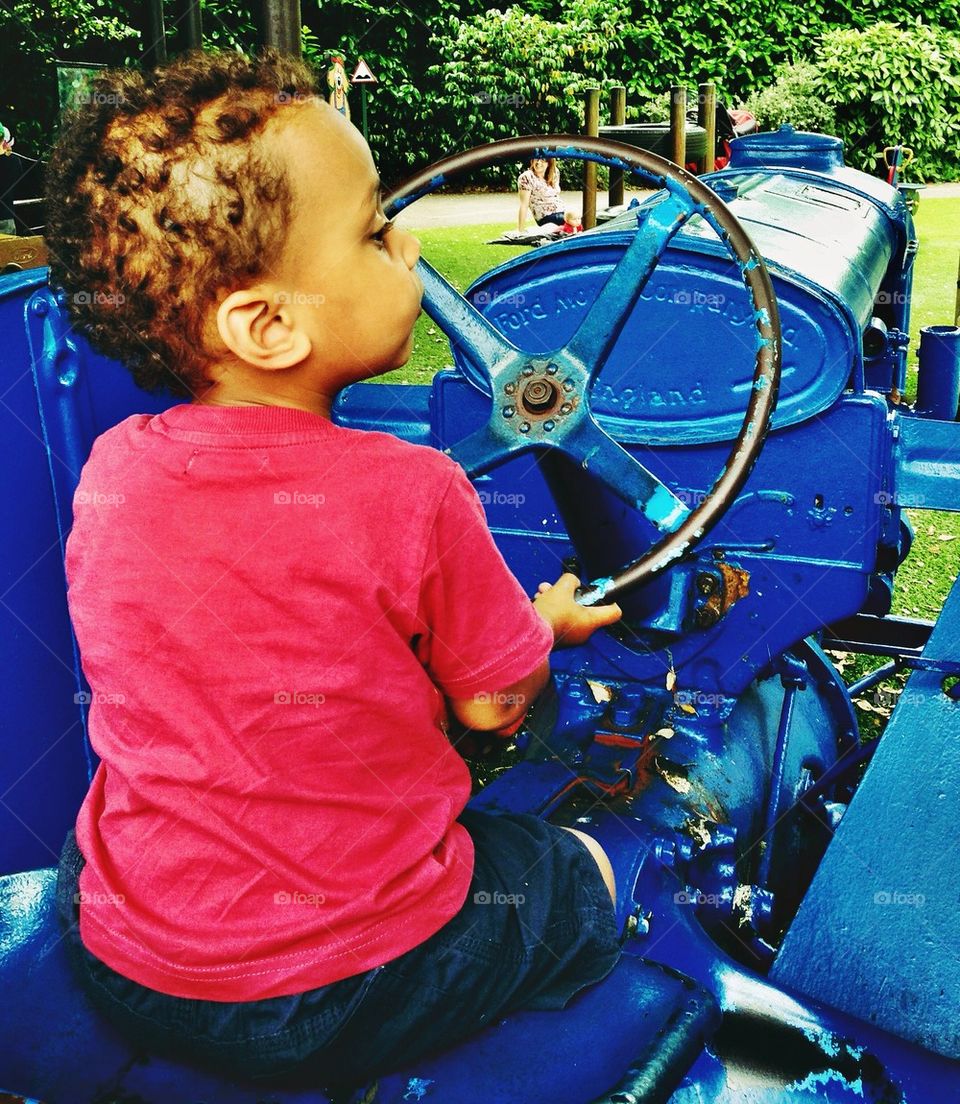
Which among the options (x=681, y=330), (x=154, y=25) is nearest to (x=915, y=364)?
(x=154, y=25)

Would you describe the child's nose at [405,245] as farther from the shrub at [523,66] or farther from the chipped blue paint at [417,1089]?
the shrub at [523,66]

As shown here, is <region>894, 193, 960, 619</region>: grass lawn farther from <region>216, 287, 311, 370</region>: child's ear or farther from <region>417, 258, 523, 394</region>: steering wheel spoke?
<region>216, 287, 311, 370</region>: child's ear

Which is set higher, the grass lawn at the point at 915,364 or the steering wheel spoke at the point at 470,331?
the steering wheel spoke at the point at 470,331

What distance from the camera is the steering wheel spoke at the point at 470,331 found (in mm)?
1735

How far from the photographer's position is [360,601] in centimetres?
105

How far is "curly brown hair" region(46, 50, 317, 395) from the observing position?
3.33 ft

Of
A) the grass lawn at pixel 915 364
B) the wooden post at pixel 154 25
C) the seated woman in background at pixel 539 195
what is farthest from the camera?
the seated woman in background at pixel 539 195

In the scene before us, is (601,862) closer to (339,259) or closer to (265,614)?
(265,614)

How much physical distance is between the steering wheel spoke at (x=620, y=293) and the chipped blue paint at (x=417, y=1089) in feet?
3.16

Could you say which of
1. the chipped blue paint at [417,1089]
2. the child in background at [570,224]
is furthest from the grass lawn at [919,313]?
the chipped blue paint at [417,1089]

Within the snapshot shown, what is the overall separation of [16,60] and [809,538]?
9.79 meters

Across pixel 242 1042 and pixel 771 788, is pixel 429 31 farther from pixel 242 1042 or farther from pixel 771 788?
pixel 242 1042

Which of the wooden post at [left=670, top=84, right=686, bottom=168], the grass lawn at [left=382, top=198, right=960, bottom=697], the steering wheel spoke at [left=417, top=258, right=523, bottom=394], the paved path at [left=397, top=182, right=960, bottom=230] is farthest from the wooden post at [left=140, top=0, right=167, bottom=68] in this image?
the paved path at [left=397, top=182, right=960, bottom=230]

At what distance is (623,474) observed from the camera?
1650mm
